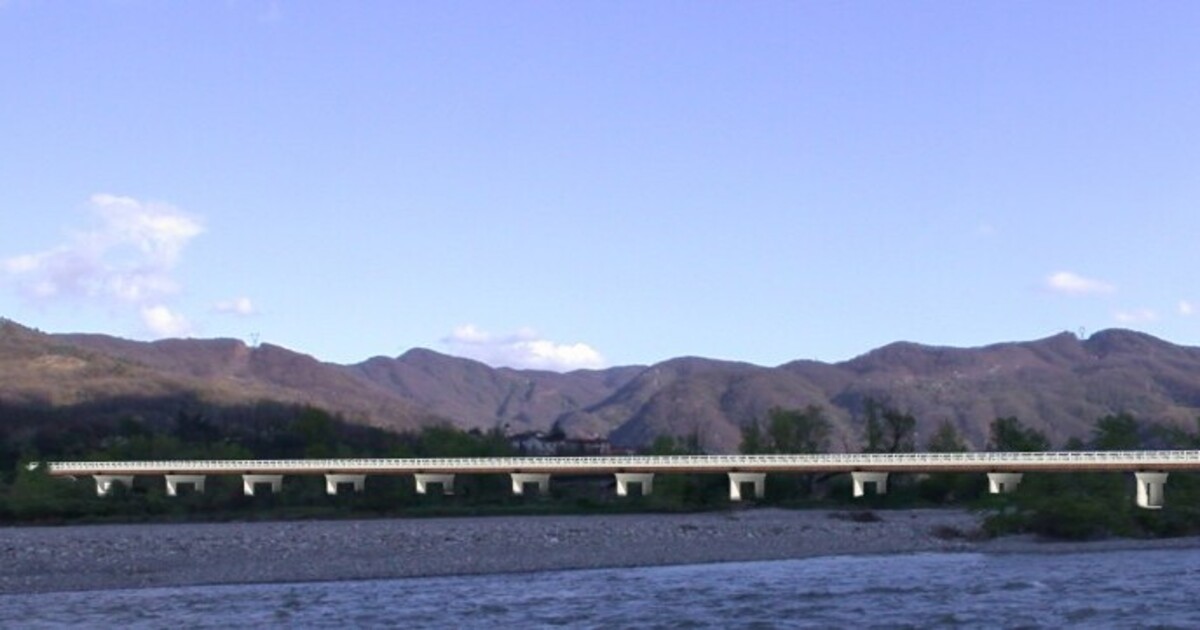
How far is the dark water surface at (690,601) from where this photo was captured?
1281 inches

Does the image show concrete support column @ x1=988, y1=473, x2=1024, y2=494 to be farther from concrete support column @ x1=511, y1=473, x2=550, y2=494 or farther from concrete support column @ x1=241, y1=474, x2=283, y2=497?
concrete support column @ x1=241, y1=474, x2=283, y2=497

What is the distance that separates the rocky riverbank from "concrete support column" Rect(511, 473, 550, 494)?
22.6 meters

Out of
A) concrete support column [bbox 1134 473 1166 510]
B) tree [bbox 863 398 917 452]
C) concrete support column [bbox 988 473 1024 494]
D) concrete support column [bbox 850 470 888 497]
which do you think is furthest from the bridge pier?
concrete support column [bbox 1134 473 1166 510]

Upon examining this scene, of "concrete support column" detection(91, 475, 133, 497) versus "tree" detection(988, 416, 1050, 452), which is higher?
"tree" detection(988, 416, 1050, 452)

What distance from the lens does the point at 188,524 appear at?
75875 millimetres

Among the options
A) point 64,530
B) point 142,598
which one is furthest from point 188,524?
point 142,598

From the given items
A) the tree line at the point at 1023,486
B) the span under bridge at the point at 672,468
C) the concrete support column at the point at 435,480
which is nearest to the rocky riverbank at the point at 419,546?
the tree line at the point at 1023,486

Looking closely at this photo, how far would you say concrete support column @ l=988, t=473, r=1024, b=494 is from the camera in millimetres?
80250

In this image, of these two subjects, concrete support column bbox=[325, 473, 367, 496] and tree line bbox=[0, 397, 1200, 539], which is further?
concrete support column bbox=[325, 473, 367, 496]

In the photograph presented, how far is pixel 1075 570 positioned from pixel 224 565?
2396 cm

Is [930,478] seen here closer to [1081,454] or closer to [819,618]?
[1081,454]

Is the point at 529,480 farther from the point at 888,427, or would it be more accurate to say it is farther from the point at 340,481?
the point at 888,427

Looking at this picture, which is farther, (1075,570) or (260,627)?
(1075,570)

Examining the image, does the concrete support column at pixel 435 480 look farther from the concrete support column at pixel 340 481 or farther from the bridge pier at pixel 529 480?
the concrete support column at pixel 340 481
